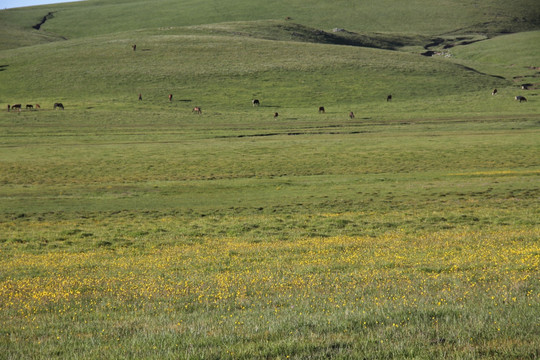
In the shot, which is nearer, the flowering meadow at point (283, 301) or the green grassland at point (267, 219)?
the flowering meadow at point (283, 301)

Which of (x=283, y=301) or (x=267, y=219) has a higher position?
(x=283, y=301)

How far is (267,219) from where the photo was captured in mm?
26859

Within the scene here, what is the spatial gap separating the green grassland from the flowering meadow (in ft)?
0.18

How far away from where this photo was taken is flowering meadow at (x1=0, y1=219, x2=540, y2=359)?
25.1 ft

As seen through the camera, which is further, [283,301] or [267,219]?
[267,219]

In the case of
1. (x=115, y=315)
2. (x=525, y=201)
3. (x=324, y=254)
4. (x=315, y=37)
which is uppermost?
(x=315, y=37)

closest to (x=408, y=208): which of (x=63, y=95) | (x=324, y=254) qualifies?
(x=324, y=254)

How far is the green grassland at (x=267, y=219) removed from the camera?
8.49 metres

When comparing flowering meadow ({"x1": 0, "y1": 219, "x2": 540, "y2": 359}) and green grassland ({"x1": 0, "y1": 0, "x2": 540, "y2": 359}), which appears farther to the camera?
green grassland ({"x1": 0, "y1": 0, "x2": 540, "y2": 359})

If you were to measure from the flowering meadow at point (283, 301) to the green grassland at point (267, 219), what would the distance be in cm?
6

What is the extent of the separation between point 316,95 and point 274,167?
50481 millimetres

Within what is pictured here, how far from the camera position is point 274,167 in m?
44.9

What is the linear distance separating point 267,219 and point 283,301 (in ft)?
52.2

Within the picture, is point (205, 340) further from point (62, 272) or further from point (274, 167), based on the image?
point (274, 167)
